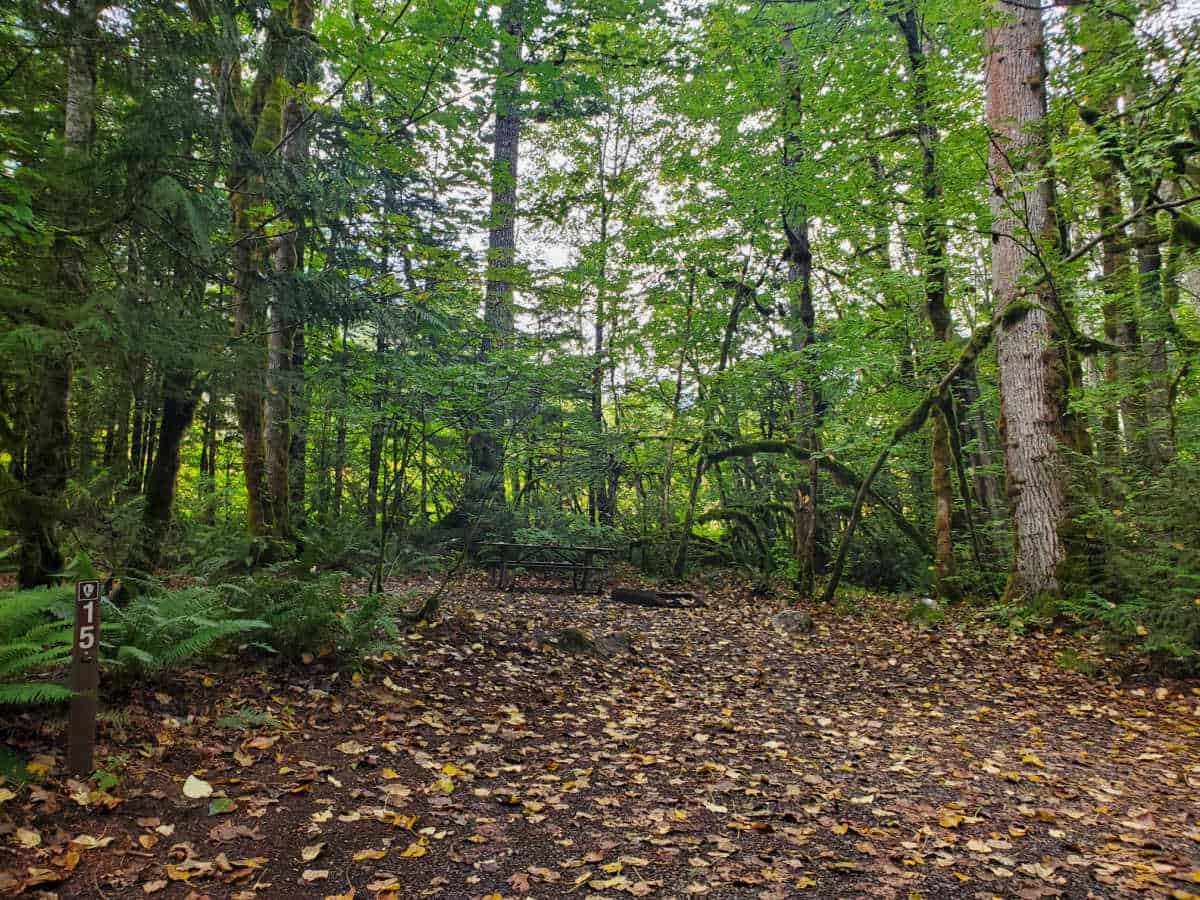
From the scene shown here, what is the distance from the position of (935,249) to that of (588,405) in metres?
7.76

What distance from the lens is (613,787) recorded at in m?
3.86

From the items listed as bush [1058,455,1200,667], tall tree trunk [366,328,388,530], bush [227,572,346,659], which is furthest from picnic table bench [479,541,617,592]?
bush [1058,455,1200,667]

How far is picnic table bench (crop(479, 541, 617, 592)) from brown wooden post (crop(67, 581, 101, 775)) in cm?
709

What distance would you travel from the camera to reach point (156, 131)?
13.1 feet

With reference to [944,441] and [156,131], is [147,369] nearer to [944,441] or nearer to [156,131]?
[156,131]

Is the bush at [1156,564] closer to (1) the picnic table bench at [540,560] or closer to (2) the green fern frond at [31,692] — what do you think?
(1) the picnic table bench at [540,560]

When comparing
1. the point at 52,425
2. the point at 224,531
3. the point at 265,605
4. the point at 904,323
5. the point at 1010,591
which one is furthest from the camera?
the point at 904,323

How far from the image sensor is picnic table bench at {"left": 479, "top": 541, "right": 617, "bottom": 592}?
10.4 m

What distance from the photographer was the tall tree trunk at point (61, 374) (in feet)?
12.8

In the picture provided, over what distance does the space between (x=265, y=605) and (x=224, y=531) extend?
4.82 meters

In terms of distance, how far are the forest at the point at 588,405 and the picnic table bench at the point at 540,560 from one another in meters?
0.20

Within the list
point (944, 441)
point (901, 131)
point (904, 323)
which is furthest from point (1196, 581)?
point (901, 131)

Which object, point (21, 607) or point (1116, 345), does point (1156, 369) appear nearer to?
point (1116, 345)

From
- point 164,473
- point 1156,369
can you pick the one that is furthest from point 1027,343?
point 164,473
